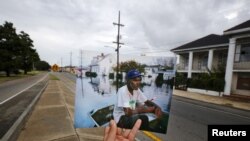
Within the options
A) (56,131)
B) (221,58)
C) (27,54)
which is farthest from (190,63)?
(27,54)

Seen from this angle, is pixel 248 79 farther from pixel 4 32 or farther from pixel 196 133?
pixel 4 32

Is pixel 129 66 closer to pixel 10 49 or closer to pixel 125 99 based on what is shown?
pixel 125 99

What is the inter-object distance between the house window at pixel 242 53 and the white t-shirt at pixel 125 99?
2052 cm

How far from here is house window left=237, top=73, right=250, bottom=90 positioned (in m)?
18.7

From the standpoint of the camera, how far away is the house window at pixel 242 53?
19.0 meters

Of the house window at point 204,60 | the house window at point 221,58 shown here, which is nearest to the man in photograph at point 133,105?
the house window at point 221,58

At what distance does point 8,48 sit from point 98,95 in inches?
1792

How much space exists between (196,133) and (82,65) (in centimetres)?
535

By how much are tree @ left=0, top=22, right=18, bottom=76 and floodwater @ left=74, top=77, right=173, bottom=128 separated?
42212 mm

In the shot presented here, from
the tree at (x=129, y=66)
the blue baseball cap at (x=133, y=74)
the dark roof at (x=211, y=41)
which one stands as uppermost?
the dark roof at (x=211, y=41)

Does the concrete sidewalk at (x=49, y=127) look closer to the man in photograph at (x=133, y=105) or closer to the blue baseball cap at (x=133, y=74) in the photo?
the man in photograph at (x=133, y=105)

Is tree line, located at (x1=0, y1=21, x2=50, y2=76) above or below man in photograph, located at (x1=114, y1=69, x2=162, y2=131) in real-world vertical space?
above

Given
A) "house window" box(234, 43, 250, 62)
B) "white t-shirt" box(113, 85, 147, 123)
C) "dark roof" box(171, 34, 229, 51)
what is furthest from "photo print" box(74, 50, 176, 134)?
"dark roof" box(171, 34, 229, 51)

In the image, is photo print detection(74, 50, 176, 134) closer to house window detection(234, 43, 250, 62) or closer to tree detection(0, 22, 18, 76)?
house window detection(234, 43, 250, 62)
